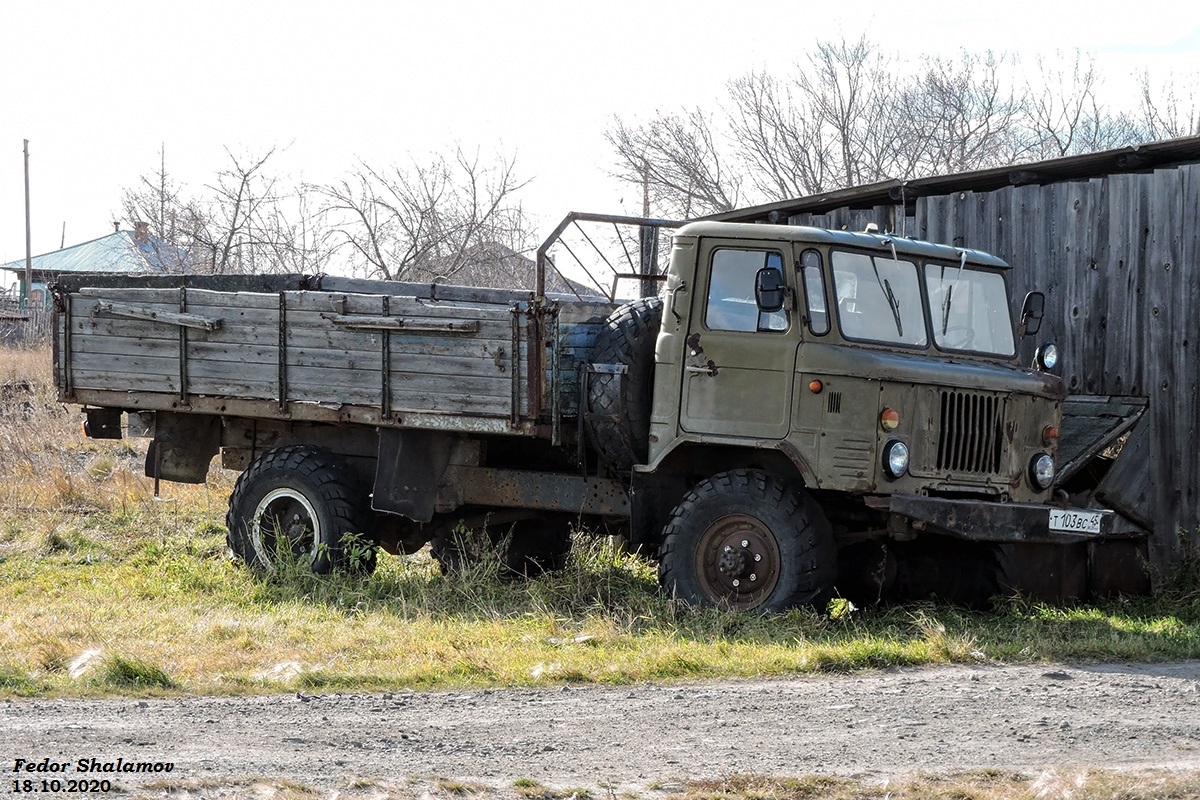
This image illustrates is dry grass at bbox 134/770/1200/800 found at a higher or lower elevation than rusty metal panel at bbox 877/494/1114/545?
lower

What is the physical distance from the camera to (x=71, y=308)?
11250 mm

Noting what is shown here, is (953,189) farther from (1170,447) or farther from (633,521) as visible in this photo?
(633,521)

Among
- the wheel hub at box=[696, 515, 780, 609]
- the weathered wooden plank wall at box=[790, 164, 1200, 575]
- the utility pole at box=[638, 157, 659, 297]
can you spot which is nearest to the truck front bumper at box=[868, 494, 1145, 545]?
the wheel hub at box=[696, 515, 780, 609]

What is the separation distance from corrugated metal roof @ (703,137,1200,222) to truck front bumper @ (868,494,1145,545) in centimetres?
318

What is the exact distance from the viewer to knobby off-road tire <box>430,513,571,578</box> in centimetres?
1078

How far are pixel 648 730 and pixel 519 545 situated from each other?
5.32 meters

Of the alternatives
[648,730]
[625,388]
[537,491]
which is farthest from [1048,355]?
[648,730]

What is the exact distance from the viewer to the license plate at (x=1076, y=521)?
8.34 m

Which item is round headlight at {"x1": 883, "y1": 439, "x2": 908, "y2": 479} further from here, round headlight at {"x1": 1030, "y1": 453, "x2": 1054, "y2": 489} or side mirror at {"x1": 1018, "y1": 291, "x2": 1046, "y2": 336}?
side mirror at {"x1": 1018, "y1": 291, "x2": 1046, "y2": 336}

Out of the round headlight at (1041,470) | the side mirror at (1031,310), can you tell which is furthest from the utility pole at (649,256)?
the round headlight at (1041,470)

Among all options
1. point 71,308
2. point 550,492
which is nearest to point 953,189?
point 550,492

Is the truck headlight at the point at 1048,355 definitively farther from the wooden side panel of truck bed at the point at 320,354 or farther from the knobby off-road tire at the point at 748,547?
the wooden side panel of truck bed at the point at 320,354

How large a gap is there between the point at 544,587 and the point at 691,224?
2688 mm

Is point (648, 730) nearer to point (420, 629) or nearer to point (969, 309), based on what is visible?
point (420, 629)
